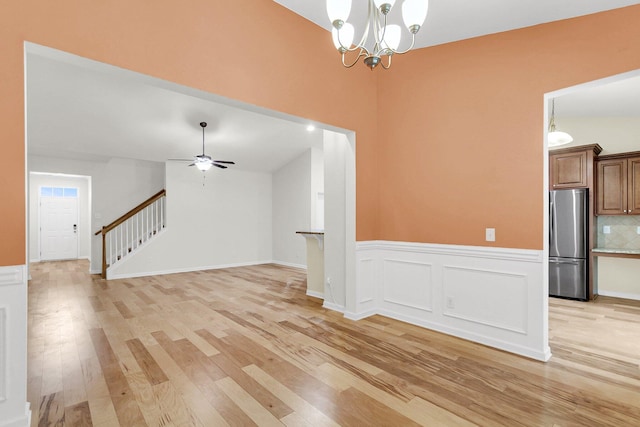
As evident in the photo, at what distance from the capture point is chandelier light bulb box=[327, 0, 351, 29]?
1.86 metres

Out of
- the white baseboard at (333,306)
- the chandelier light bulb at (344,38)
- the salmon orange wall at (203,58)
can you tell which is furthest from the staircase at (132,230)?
the chandelier light bulb at (344,38)

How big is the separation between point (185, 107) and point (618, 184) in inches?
268

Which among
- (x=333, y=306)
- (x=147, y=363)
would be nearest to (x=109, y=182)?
(x=147, y=363)

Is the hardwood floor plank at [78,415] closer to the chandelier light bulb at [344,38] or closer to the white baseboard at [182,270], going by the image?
the chandelier light bulb at [344,38]

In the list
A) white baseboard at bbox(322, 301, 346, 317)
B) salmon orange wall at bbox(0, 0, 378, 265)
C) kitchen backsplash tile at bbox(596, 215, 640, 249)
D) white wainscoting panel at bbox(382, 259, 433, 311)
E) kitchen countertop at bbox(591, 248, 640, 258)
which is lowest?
white baseboard at bbox(322, 301, 346, 317)

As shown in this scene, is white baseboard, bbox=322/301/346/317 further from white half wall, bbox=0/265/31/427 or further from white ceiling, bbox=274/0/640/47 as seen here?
white ceiling, bbox=274/0/640/47

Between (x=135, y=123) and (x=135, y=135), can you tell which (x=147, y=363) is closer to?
(x=135, y=123)

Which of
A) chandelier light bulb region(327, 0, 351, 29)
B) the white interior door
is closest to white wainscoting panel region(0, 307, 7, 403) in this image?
chandelier light bulb region(327, 0, 351, 29)

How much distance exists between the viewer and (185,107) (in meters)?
5.04

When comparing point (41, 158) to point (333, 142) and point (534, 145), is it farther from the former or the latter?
point (534, 145)

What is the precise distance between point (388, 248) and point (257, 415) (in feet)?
7.92

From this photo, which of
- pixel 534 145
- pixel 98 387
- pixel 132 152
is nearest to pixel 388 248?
pixel 534 145

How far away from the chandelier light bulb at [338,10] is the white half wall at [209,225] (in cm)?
630

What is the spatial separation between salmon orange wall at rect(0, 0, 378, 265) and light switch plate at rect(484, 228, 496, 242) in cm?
129
